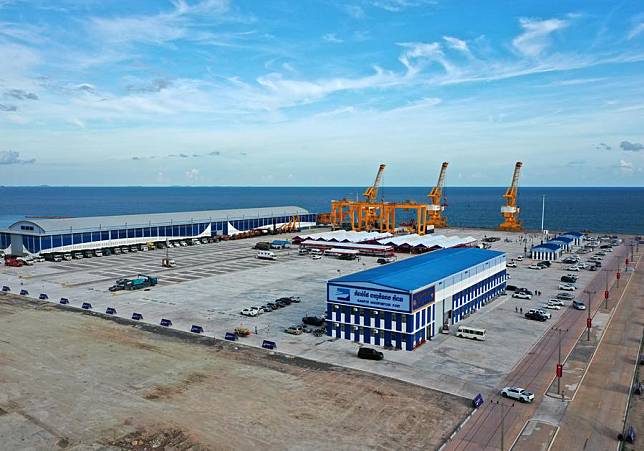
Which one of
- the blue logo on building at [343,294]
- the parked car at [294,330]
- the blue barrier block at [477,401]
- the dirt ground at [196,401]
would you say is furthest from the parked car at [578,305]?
the parked car at [294,330]

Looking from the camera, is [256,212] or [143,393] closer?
[143,393]

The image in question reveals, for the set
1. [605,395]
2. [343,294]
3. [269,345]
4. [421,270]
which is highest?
[421,270]

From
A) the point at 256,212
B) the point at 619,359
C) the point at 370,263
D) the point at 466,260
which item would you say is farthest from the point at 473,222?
the point at 619,359

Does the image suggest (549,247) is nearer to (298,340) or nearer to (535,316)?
(535,316)

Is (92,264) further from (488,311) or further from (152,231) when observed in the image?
(488,311)

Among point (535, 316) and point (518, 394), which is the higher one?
point (535, 316)

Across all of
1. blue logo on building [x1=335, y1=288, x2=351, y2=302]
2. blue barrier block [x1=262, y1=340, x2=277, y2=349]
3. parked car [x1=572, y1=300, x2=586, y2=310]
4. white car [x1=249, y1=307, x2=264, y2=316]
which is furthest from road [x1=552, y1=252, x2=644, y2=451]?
white car [x1=249, y1=307, x2=264, y2=316]

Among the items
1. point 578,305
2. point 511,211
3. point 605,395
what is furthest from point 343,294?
point 511,211
